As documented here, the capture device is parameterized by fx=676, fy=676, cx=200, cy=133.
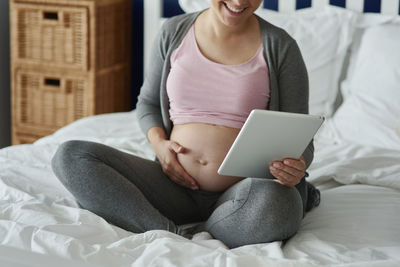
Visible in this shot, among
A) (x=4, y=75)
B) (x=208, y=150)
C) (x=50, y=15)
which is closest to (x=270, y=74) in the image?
(x=208, y=150)

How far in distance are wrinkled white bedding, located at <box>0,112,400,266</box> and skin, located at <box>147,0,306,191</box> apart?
194 mm

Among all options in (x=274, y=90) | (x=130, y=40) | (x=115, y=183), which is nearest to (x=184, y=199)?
(x=115, y=183)

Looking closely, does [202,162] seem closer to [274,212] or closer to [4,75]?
[274,212]

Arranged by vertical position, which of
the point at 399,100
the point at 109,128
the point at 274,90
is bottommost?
the point at 109,128

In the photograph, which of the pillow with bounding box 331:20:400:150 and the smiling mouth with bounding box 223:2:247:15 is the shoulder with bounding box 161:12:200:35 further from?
the pillow with bounding box 331:20:400:150

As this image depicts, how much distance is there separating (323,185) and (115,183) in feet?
1.94

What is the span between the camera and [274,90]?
1.48 m

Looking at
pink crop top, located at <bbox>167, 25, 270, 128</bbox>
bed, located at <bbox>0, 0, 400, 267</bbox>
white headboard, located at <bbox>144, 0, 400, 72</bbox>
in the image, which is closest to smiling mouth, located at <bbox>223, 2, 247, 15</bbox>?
pink crop top, located at <bbox>167, 25, 270, 128</bbox>

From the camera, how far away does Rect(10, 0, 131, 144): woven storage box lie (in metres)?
2.62

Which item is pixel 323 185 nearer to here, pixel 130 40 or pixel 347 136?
pixel 347 136

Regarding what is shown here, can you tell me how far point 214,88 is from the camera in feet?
4.97

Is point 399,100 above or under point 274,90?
under

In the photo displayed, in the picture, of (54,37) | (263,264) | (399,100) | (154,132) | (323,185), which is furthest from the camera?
(54,37)

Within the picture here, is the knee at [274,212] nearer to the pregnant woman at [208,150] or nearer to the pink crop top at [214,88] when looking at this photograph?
the pregnant woman at [208,150]
